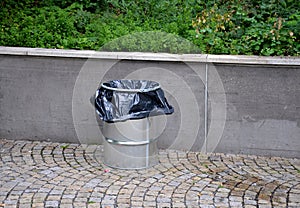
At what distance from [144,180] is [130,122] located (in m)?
0.64

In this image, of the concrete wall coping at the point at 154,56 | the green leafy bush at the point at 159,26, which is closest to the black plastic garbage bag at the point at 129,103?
→ the concrete wall coping at the point at 154,56

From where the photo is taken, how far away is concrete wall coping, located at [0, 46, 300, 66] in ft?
19.8

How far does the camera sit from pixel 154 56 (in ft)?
20.3

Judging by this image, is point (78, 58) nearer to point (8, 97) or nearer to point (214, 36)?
point (8, 97)

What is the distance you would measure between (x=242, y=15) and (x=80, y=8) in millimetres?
2437

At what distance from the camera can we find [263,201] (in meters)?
5.04

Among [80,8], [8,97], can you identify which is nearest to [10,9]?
[80,8]

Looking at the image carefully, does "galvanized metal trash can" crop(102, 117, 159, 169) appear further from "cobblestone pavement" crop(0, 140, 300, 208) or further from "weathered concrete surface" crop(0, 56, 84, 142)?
"weathered concrete surface" crop(0, 56, 84, 142)

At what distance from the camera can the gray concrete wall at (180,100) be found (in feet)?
20.2

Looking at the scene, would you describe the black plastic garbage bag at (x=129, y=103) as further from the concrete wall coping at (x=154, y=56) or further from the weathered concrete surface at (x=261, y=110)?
the weathered concrete surface at (x=261, y=110)

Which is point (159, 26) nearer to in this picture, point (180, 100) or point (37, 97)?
point (180, 100)

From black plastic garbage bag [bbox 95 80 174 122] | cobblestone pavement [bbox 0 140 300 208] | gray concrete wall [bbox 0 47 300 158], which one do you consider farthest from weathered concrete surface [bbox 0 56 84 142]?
black plastic garbage bag [bbox 95 80 174 122]

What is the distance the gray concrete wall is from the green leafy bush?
1.08ft

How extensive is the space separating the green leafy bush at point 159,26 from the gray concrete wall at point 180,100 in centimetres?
33
